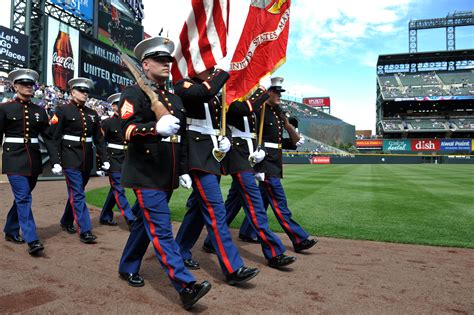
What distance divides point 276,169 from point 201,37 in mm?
1703

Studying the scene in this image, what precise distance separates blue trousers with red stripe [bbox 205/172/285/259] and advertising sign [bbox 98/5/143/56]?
26173 millimetres

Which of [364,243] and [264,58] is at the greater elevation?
[264,58]

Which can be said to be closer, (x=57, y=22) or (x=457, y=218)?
(x=457, y=218)

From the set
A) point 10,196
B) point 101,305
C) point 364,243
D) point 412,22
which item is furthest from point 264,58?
point 412,22

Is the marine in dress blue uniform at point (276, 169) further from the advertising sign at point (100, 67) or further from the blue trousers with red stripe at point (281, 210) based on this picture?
the advertising sign at point (100, 67)

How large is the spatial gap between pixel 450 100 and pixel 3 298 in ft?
212

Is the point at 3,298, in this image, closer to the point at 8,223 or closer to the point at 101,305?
the point at 101,305

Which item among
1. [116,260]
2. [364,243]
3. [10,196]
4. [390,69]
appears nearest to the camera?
[116,260]

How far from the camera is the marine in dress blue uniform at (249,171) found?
391cm

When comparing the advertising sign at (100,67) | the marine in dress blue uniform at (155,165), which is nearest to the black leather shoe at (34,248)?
the marine in dress blue uniform at (155,165)

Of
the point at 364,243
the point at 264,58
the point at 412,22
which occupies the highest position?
the point at 412,22

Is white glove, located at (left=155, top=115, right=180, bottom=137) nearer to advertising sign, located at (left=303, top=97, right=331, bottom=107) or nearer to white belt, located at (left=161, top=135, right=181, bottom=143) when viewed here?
white belt, located at (left=161, top=135, right=181, bottom=143)

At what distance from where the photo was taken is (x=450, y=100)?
5738cm

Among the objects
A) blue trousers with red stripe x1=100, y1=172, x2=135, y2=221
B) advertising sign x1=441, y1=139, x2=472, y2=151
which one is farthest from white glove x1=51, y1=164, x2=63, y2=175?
advertising sign x1=441, y1=139, x2=472, y2=151
